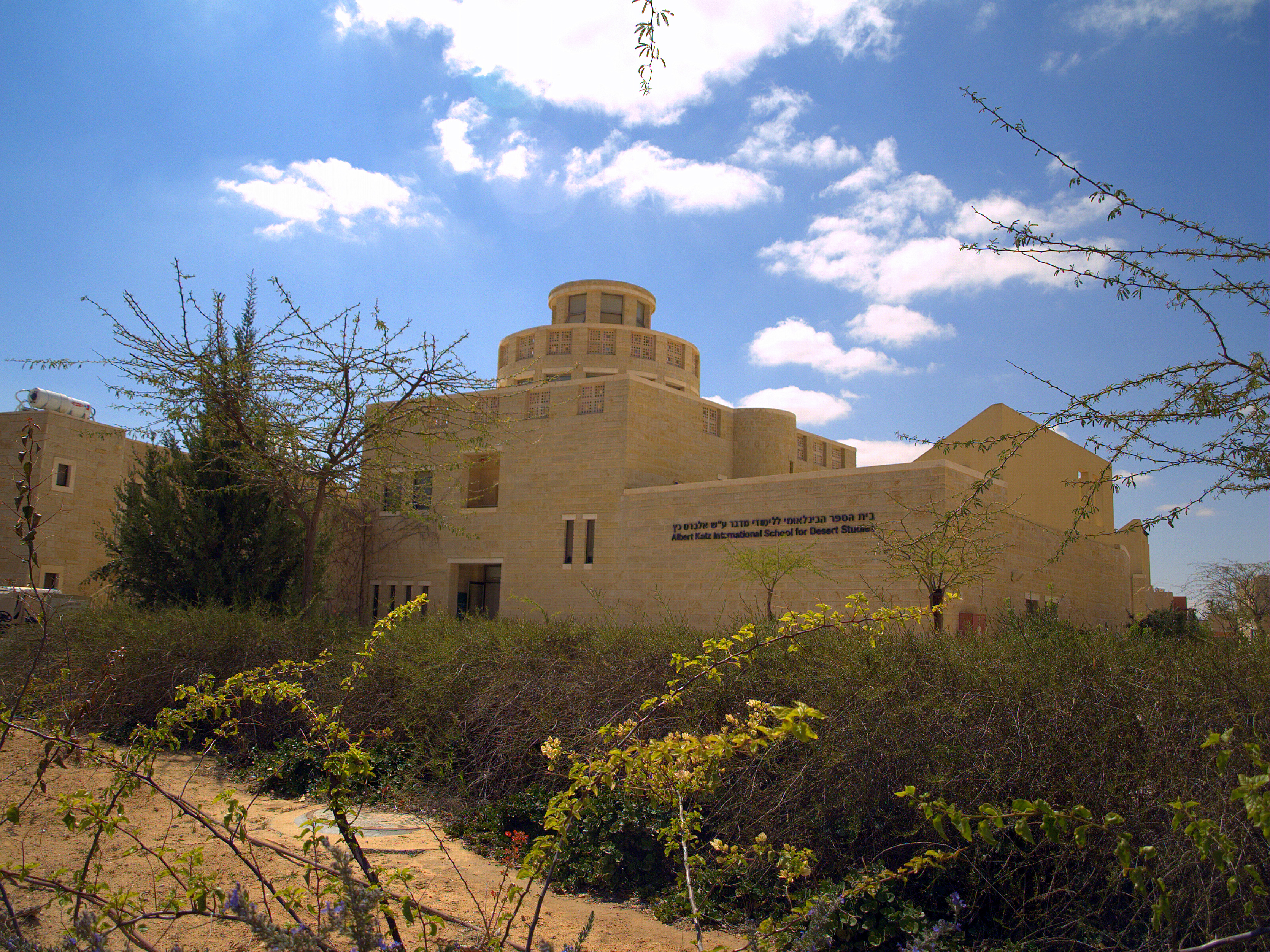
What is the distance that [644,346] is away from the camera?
1294 inches

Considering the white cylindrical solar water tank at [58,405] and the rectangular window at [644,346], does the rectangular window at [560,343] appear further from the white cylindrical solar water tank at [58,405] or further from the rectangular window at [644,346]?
the white cylindrical solar water tank at [58,405]

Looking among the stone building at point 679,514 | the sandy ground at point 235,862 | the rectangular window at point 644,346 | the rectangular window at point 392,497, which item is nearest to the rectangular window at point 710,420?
the stone building at point 679,514

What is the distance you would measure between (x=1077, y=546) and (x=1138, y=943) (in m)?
21.7

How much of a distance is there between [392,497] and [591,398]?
1089 centimetres

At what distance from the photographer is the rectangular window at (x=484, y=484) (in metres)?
25.9

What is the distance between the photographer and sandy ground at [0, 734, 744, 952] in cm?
434

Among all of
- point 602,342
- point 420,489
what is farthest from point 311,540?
point 602,342

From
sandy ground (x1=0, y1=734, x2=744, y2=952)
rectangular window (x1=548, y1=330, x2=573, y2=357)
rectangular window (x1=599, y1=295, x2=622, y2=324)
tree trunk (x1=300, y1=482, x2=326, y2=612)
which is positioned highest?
rectangular window (x1=599, y1=295, x2=622, y2=324)

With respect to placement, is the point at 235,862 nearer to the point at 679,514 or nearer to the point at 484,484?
the point at 679,514

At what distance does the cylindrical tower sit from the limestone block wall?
528 inches

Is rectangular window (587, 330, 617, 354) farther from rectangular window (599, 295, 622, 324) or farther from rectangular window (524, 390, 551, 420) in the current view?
rectangular window (524, 390, 551, 420)

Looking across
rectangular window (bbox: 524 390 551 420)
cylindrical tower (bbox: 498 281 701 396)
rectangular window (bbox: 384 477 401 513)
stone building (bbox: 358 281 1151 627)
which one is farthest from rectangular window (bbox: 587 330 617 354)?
rectangular window (bbox: 384 477 401 513)

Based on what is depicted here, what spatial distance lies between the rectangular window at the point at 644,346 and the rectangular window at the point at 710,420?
23.4ft

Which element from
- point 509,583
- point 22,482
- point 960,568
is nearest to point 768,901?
point 22,482
